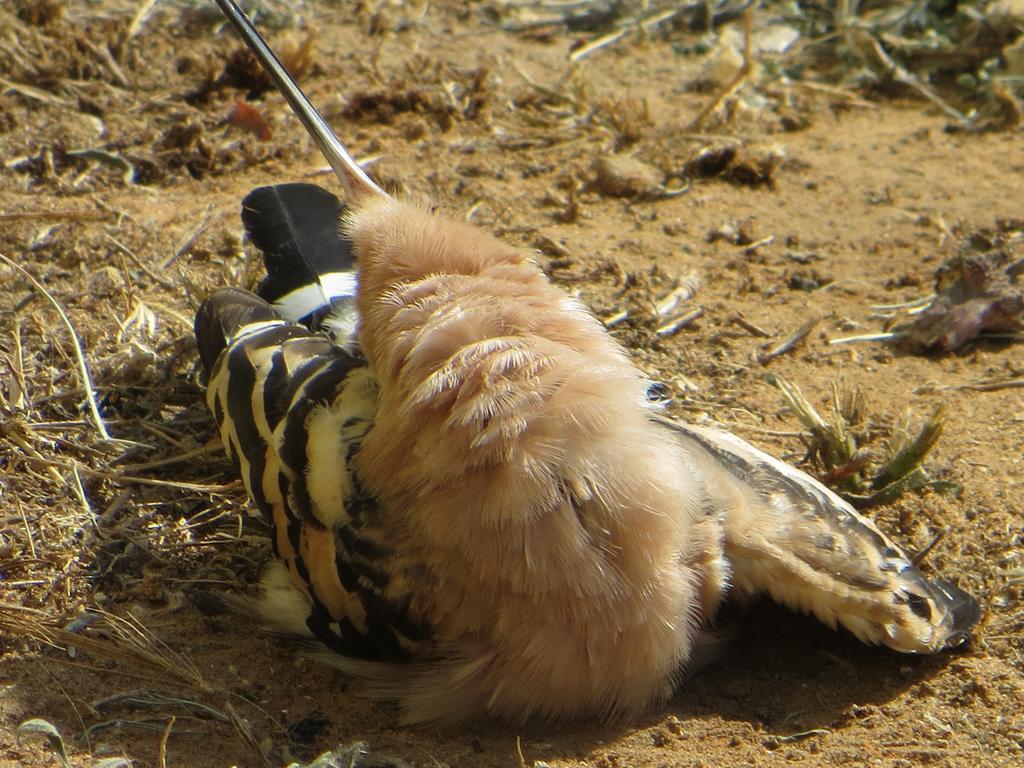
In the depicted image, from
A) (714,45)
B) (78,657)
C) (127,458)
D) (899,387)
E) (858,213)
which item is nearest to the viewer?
(78,657)

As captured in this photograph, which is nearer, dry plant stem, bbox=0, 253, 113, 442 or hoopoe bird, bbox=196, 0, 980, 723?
hoopoe bird, bbox=196, 0, 980, 723

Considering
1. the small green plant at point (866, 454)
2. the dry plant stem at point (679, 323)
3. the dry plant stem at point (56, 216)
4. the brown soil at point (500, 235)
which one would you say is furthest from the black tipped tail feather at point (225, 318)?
the small green plant at point (866, 454)

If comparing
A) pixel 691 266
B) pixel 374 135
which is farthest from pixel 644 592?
pixel 374 135

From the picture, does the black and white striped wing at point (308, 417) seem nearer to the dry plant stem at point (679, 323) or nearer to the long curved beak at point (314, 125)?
the long curved beak at point (314, 125)

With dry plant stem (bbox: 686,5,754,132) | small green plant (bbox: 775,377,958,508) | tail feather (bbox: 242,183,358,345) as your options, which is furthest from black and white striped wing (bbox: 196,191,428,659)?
dry plant stem (bbox: 686,5,754,132)

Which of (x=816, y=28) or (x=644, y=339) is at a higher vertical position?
(x=816, y=28)

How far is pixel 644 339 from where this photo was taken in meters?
4.05

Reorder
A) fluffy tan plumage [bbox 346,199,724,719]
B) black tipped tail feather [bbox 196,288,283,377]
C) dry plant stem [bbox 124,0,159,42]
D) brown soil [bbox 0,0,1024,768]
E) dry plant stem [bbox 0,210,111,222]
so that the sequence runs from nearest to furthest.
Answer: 1. fluffy tan plumage [bbox 346,199,724,719]
2. brown soil [bbox 0,0,1024,768]
3. black tipped tail feather [bbox 196,288,283,377]
4. dry plant stem [bbox 0,210,111,222]
5. dry plant stem [bbox 124,0,159,42]

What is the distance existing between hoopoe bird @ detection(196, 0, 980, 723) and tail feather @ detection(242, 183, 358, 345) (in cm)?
50

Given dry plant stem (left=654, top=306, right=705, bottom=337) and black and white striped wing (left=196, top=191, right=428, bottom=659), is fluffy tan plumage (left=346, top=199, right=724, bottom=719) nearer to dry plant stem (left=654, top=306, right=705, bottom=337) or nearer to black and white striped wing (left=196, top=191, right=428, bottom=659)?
black and white striped wing (left=196, top=191, right=428, bottom=659)

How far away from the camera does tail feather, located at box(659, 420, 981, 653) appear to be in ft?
9.23

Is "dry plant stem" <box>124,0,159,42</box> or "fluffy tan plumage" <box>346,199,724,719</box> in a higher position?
"dry plant stem" <box>124,0,159,42</box>

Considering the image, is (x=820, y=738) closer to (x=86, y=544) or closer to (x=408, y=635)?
(x=408, y=635)

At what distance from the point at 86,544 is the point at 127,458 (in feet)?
1.19
